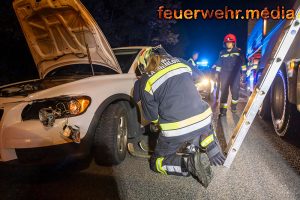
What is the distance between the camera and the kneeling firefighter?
271 cm

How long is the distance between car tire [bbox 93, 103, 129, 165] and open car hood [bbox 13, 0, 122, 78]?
783 mm

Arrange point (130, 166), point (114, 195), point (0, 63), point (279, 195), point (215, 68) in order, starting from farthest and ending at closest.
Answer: point (0, 63) → point (215, 68) → point (130, 166) → point (114, 195) → point (279, 195)

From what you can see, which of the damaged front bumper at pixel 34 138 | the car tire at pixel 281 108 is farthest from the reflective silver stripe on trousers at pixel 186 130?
the car tire at pixel 281 108

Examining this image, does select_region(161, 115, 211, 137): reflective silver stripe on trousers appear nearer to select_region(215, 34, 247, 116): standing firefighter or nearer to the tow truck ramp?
the tow truck ramp

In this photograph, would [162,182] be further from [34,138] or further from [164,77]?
[34,138]

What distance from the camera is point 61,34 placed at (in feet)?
13.3

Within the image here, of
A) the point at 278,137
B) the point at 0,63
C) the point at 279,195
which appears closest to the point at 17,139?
the point at 279,195

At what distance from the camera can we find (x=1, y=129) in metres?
2.73

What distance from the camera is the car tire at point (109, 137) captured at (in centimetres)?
311

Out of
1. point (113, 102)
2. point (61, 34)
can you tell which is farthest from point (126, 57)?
point (113, 102)

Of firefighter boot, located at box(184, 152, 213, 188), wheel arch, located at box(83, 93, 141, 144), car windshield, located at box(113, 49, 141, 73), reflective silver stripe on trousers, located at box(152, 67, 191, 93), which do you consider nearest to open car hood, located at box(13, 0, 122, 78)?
car windshield, located at box(113, 49, 141, 73)

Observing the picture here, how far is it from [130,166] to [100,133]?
0.62 metres

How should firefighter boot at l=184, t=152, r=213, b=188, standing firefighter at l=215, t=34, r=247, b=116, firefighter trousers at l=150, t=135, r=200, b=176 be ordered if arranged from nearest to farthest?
1. firefighter boot at l=184, t=152, r=213, b=188
2. firefighter trousers at l=150, t=135, r=200, b=176
3. standing firefighter at l=215, t=34, r=247, b=116

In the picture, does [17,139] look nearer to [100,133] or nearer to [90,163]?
[100,133]
